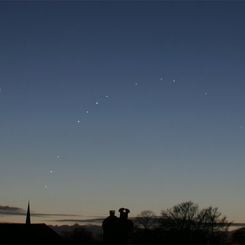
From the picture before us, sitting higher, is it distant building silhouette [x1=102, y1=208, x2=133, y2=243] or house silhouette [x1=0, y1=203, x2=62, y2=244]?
distant building silhouette [x1=102, y1=208, x2=133, y2=243]

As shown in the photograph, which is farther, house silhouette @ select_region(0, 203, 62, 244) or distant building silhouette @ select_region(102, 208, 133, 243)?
house silhouette @ select_region(0, 203, 62, 244)

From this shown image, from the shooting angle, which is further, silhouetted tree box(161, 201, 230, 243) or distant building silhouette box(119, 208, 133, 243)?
silhouetted tree box(161, 201, 230, 243)

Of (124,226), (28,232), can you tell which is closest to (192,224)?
(28,232)

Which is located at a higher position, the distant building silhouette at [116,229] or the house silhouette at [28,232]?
the distant building silhouette at [116,229]

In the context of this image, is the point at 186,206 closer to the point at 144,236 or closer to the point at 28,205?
the point at 144,236

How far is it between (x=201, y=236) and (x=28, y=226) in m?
28.3

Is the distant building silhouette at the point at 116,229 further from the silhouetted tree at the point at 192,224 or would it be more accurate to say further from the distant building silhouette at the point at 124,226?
the silhouetted tree at the point at 192,224

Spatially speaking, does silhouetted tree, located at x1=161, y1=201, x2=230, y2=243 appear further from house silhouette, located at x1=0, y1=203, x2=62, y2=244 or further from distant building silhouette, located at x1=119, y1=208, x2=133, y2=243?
distant building silhouette, located at x1=119, y1=208, x2=133, y2=243

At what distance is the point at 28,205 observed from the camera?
10469cm

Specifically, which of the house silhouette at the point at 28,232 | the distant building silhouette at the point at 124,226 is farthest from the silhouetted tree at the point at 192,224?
the distant building silhouette at the point at 124,226

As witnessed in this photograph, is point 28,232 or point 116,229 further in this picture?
point 28,232

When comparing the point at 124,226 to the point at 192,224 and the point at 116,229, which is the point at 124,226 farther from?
the point at 192,224

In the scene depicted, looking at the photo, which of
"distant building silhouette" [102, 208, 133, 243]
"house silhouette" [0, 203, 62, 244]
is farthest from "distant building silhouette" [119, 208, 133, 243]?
"house silhouette" [0, 203, 62, 244]

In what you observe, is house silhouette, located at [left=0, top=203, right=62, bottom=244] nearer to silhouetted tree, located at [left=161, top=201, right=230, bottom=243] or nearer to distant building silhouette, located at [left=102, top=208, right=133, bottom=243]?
silhouetted tree, located at [left=161, top=201, right=230, bottom=243]
